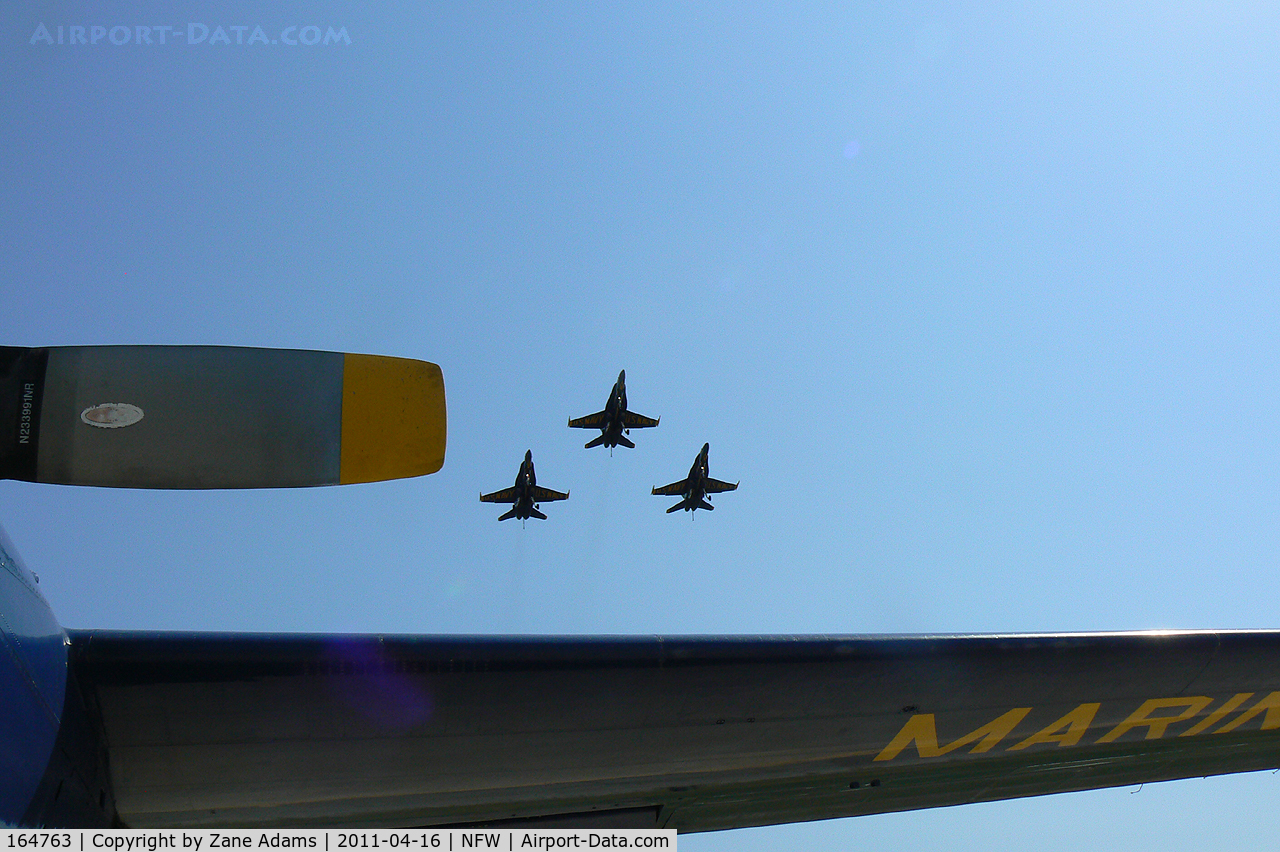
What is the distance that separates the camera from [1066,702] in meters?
4.78

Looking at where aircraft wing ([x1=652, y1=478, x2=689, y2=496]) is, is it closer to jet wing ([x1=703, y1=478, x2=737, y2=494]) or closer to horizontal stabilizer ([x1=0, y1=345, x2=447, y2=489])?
jet wing ([x1=703, y1=478, x2=737, y2=494])

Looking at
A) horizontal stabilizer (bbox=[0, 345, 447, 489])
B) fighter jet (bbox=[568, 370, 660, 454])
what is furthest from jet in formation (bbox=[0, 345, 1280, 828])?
fighter jet (bbox=[568, 370, 660, 454])

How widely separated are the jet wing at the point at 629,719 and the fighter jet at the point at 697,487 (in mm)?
37970

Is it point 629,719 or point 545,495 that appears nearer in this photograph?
point 629,719

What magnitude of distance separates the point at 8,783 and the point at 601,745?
2.44 m

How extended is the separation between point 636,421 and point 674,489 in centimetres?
451

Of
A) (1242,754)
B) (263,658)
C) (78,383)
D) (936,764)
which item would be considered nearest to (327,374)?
(78,383)

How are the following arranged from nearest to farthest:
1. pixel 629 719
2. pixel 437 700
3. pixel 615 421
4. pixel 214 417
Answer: pixel 214 417, pixel 437 700, pixel 629 719, pixel 615 421

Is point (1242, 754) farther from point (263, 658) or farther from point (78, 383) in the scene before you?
point (78, 383)

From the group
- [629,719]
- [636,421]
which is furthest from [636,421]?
[629,719]

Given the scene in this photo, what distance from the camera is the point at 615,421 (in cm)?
4225
